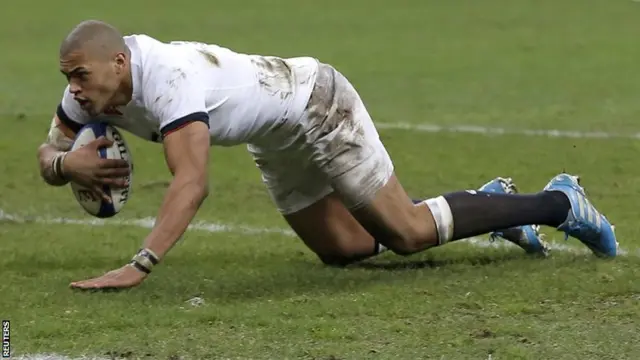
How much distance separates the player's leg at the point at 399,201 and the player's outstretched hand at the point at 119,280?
3.63ft

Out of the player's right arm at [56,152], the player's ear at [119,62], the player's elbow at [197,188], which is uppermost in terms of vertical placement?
the player's ear at [119,62]

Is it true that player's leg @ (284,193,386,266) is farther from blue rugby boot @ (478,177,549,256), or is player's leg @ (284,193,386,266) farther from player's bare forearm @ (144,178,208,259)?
player's bare forearm @ (144,178,208,259)

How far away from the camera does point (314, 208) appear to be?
271 inches

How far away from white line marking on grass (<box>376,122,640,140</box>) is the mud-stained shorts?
167 inches

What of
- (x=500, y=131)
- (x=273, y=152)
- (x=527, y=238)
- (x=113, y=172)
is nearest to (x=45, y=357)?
(x=113, y=172)

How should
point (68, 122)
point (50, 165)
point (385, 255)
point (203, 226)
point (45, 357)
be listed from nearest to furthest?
point (45, 357), point (50, 165), point (68, 122), point (385, 255), point (203, 226)

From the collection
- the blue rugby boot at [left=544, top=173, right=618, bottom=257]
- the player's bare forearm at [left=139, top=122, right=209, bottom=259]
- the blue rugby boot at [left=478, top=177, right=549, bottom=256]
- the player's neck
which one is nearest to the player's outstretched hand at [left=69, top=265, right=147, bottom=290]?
the player's bare forearm at [left=139, top=122, right=209, bottom=259]

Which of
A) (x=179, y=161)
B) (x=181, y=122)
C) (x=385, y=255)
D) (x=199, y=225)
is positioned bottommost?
(x=199, y=225)

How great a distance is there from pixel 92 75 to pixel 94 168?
49 centimetres

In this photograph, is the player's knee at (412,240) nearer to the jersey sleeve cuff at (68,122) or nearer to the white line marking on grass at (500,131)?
the jersey sleeve cuff at (68,122)

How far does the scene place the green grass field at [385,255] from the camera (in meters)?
5.24

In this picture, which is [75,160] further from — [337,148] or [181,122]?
[337,148]

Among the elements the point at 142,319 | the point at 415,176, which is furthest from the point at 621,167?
the point at 142,319

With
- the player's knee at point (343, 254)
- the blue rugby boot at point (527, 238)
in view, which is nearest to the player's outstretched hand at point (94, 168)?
the player's knee at point (343, 254)
